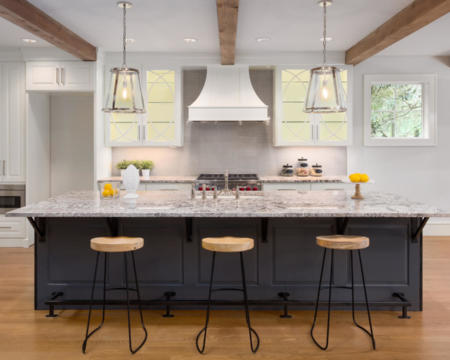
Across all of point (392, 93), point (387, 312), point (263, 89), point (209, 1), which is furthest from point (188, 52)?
point (387, 312)

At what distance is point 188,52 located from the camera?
5.46 metres

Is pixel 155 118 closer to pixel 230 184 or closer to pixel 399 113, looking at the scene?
pixel 230 184

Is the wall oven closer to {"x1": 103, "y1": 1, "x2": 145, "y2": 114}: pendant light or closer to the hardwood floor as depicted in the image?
the hardwood floor

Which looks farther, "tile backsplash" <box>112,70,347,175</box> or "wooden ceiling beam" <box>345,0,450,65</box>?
"tile backsplash" <box>112,70,347,175</box>

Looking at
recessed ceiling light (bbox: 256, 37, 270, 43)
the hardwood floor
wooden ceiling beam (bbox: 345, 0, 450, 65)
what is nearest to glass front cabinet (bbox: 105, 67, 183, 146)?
recessed ceiling light (bbox: 256, 37, 270, 43)

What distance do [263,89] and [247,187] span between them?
5.46 ft

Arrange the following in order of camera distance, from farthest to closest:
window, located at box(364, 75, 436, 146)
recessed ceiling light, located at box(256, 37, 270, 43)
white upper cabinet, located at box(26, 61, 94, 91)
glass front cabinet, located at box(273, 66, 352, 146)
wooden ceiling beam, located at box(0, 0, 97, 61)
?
window, located at box(364, 75, 436, 146) → glass front cabinet, located at box(273, 66, 352, 146) → white upper cabinet, located at box(26, 61, 94, 91) → recessed ceiling light, located at box(256, 37, 270, 43) → wooden ceiling beam, located at box(0, 0, 97, 61)

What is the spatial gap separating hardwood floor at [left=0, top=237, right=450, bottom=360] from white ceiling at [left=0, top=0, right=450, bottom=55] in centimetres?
277

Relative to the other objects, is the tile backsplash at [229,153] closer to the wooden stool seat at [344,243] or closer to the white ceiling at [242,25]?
the white ceiling at [242,25]

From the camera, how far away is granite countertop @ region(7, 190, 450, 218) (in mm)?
2711

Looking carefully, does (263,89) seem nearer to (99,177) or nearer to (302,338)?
(99,177)

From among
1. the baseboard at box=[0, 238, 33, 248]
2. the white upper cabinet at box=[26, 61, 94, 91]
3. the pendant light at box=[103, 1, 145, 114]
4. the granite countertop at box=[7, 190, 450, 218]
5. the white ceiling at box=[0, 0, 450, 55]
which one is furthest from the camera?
the baseboard at box=[0, 238, 33, 248]

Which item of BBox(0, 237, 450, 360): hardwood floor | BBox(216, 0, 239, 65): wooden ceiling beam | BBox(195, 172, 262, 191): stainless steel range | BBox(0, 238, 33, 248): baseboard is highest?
BBox(216, 0, 239, 65): wooden ceiling beam

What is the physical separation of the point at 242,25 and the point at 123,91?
1.82m
